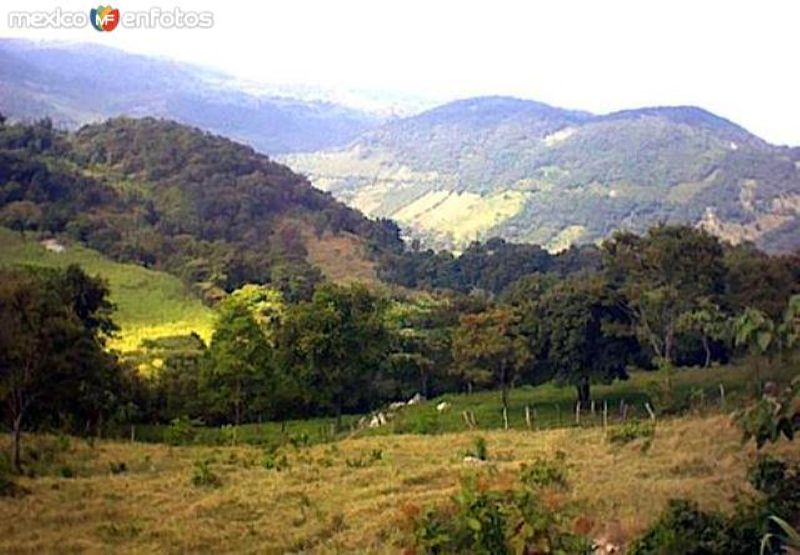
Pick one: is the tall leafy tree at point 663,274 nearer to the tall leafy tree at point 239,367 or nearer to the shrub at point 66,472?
the tall leafy tree at point 239,367

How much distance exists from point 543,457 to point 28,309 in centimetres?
1231

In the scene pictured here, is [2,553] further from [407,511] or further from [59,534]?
[407,511]

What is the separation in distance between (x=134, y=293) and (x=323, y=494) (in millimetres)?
63837

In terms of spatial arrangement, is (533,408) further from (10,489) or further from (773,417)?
(773,417)

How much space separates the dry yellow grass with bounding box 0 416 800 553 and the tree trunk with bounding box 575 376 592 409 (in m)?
15.2

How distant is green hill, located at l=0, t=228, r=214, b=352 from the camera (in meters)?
67.6

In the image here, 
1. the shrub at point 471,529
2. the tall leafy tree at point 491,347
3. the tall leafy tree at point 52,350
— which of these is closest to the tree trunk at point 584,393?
the tall leafy tree at point 491,347

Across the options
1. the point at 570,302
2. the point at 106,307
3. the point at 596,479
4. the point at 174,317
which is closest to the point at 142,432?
the point at 106,307

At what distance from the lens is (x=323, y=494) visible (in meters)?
16.4

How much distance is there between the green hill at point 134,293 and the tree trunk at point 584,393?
34450mm

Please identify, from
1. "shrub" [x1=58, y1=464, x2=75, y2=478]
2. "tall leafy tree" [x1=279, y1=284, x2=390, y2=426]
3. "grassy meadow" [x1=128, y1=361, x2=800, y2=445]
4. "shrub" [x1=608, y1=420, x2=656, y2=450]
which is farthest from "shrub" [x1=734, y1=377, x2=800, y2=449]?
"tall leafy tree" [x1=279, y1=284, x2=390, y2=426]

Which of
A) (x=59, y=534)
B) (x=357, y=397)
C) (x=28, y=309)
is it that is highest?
(x=28, y=309)

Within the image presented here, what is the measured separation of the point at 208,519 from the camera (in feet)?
47.7

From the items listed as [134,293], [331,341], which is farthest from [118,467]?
Answer: [134,293]
